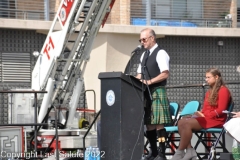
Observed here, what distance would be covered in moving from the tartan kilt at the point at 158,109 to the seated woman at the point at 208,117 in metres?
0.41

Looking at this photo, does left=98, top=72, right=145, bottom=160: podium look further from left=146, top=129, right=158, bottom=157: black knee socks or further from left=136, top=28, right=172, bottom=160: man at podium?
left=146, top=129, right=158, bottom=157: black knee socks

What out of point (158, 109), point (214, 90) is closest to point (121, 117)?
point (158, 109)

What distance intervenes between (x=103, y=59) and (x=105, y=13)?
7272 mm

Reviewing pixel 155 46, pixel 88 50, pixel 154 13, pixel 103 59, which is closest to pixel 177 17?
pixel 154 13

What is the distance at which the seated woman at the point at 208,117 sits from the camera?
851cm

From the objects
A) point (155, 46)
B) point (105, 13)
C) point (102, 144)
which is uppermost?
point (105, 13)

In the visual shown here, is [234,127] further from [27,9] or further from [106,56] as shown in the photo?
[27,9]

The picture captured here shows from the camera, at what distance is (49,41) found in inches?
465

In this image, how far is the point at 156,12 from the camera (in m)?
19.7

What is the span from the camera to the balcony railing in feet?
59.6

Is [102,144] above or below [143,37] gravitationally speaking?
below

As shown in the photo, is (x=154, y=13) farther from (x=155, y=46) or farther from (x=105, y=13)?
(x=155, y=46)

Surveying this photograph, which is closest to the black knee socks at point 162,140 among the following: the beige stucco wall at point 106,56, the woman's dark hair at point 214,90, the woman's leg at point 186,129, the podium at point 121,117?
the podium at point 121,117

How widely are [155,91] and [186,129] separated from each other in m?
0.76
